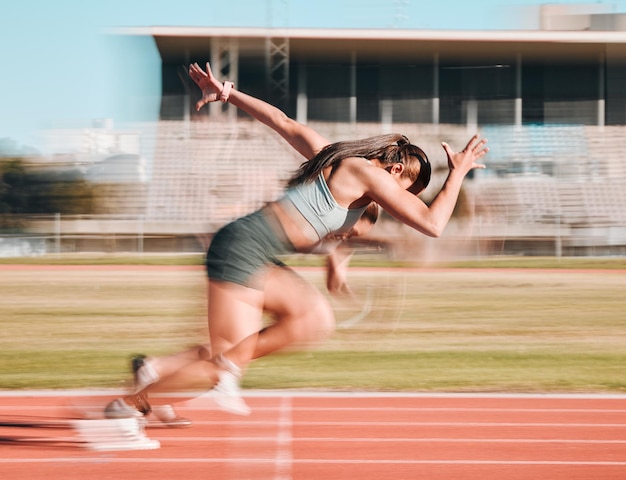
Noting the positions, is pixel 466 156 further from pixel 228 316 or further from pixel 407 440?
pixel 407 440

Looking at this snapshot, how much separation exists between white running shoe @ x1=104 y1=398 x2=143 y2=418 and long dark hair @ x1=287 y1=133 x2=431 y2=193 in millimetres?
1440

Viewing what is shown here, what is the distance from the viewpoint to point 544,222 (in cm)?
3356

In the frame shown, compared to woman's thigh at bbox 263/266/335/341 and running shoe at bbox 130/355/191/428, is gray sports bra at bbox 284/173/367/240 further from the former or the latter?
running shoe at bbox 130/355/191/428

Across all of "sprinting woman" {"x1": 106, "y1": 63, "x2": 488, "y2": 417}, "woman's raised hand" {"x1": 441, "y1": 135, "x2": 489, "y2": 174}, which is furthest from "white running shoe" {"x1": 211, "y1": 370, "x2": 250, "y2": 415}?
"woman's raised hand" {"x1": 441, "y1": 135, "x2": 489, "y2": 174}

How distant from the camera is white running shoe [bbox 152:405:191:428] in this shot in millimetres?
5586

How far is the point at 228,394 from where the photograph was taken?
412cm

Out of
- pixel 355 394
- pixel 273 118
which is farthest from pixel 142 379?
pixel 355 394

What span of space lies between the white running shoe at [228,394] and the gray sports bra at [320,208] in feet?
2.33

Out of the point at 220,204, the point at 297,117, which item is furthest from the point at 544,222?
the point at 220,204

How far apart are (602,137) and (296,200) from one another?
35.3 meters

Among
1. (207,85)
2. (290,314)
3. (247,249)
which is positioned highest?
(207,85)

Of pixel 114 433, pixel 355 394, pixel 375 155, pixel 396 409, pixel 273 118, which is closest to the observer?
pixel 375 155

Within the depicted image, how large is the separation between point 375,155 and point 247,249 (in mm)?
682

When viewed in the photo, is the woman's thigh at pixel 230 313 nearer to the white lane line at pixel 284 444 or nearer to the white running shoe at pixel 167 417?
the white lane line at pixel 284 444
